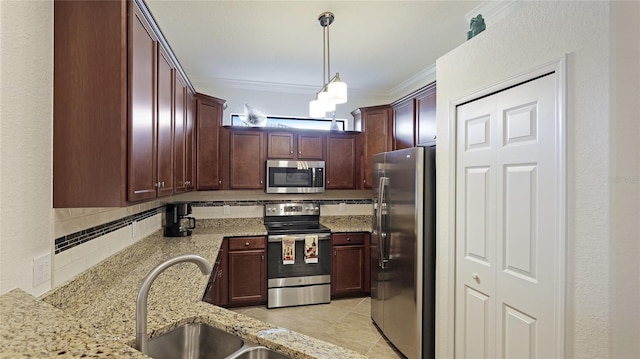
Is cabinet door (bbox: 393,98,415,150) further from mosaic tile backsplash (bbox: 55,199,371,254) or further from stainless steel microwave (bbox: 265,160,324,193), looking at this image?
mosaic tile backsplash (bbox: 55,199,371,254)

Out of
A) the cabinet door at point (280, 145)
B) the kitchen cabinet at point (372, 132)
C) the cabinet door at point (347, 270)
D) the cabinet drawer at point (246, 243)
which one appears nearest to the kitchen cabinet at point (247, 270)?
the cabinet drawer at point (246, 243)

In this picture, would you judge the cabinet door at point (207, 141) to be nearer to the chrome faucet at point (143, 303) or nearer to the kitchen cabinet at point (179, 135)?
the kitchen cabinet at point (179, 135)

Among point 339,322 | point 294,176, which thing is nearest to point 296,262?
point 339,322

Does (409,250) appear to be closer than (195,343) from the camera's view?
No

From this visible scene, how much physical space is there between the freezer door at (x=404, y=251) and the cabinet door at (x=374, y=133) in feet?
3.51

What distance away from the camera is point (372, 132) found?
3705 mm

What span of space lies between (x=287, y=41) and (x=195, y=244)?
2054mm

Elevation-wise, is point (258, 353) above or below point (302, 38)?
below

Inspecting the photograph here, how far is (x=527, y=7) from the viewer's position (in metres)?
1.46

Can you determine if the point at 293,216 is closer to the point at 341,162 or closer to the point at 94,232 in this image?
the point at 341,162

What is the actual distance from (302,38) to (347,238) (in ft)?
7.22

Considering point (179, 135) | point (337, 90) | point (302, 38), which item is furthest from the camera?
point (302, 38)

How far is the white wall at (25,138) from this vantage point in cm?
103

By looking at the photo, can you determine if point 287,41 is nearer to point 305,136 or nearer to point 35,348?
point 305,136
